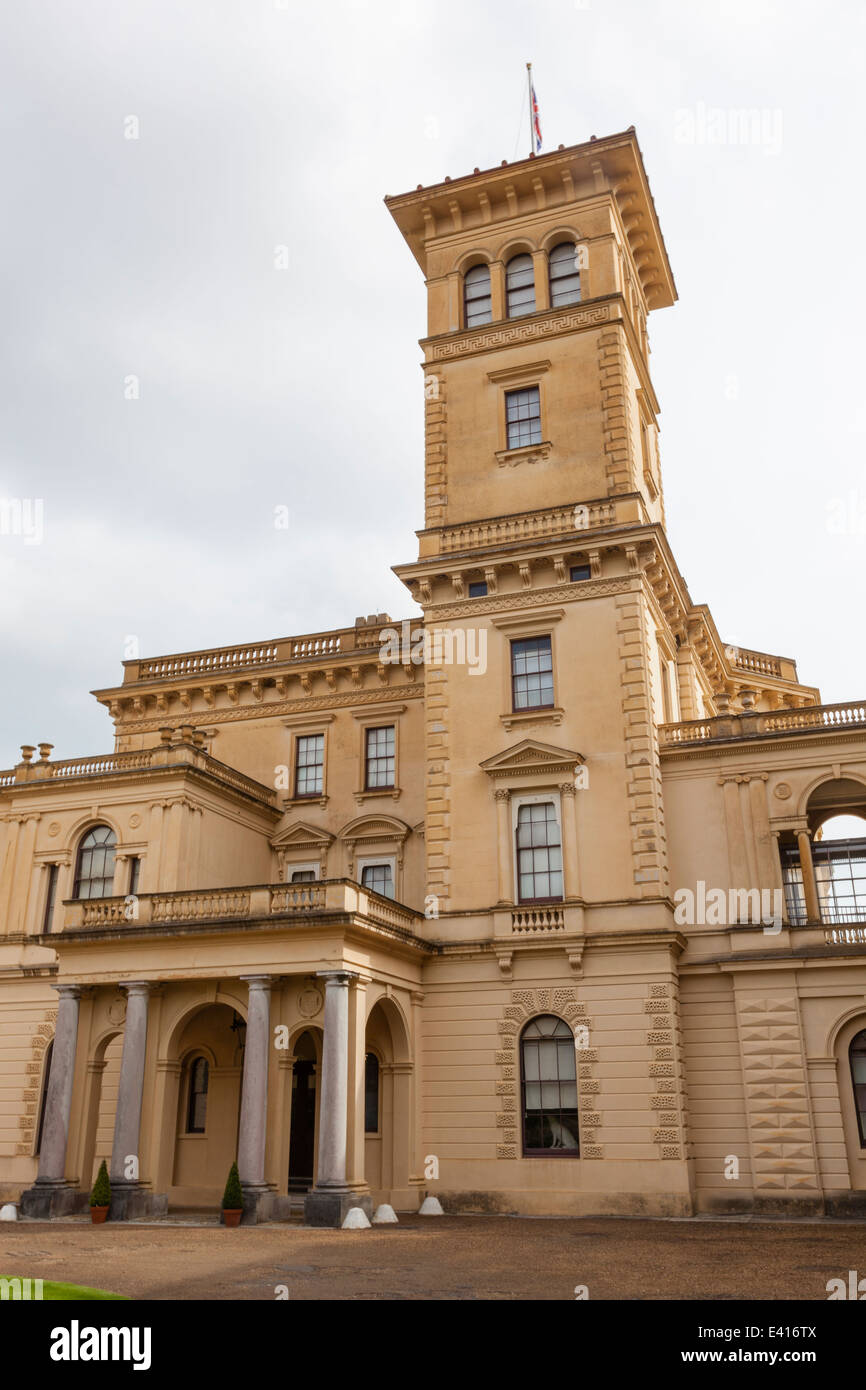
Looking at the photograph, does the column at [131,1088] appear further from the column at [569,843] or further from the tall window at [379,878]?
the column at [569,843]

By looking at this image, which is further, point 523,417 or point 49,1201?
point 523,417

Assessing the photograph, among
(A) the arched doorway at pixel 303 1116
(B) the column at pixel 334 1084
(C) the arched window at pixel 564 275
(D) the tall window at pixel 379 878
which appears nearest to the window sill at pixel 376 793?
(D) the tall window at pixel 379 878

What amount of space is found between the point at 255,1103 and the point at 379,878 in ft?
29.6

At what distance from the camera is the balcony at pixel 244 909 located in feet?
76.6

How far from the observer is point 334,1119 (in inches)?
867

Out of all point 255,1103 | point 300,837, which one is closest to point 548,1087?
point 255,1103

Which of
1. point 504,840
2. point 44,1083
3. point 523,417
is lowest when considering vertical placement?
point 44,1083

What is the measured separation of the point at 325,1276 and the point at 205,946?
10901mm

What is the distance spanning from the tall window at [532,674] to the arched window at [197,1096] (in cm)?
1258

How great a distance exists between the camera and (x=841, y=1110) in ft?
79.6

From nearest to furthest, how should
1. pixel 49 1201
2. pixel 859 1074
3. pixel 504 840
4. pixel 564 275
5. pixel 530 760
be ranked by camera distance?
pixel 49 1201 → pixel 859 1074 → pixel 504 840 → pixel 530 760 → pixel 564 275

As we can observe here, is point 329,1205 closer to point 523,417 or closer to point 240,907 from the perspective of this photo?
point 240,907
